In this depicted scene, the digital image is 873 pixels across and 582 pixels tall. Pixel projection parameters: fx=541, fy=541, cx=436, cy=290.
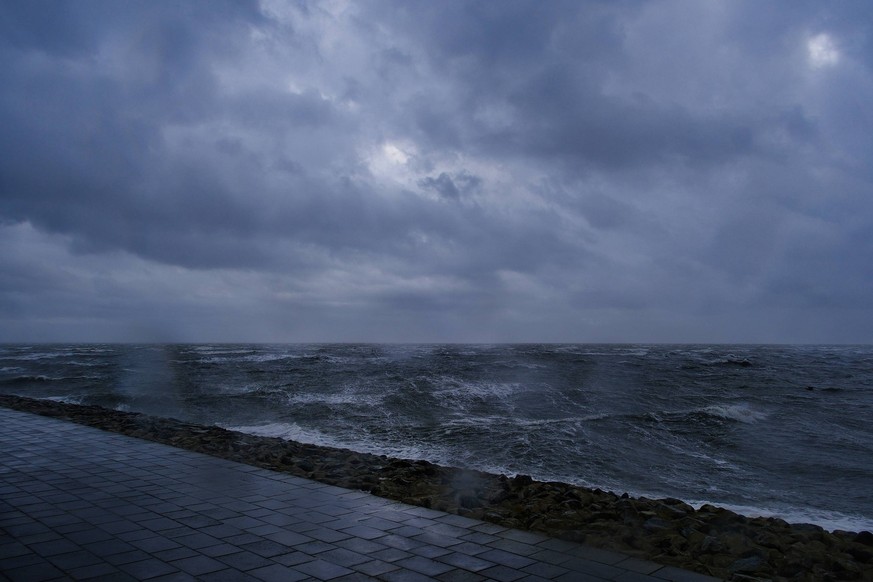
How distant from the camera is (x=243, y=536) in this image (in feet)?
13.6

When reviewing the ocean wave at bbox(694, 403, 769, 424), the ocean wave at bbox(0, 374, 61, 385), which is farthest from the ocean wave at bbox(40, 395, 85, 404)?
the ocean wave at bbox(694, 403, 769, 424)

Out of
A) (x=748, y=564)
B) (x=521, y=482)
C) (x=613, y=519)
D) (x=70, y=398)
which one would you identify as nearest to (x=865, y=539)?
(x=748, y=564)

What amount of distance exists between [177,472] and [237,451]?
2.02m

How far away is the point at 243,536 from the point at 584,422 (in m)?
11.6

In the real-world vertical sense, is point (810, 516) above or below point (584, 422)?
below

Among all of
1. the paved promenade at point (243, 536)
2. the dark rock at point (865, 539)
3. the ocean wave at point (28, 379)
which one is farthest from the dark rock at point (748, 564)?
the ocean wave at point (28, 379)

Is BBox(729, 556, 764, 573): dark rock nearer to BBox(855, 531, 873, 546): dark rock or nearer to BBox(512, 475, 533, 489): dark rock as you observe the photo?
BBox(855, 531, 873, 546): dark rock

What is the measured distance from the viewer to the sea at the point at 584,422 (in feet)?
29.7

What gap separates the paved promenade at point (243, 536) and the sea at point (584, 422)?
461 cm

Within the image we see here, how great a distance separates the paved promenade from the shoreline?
1.44ft

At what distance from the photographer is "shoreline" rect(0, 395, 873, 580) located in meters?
4.38

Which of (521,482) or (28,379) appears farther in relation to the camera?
(28,379)

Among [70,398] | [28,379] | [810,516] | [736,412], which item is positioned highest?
[28,379]

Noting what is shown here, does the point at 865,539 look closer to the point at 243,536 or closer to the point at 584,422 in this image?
the point at 243,536
